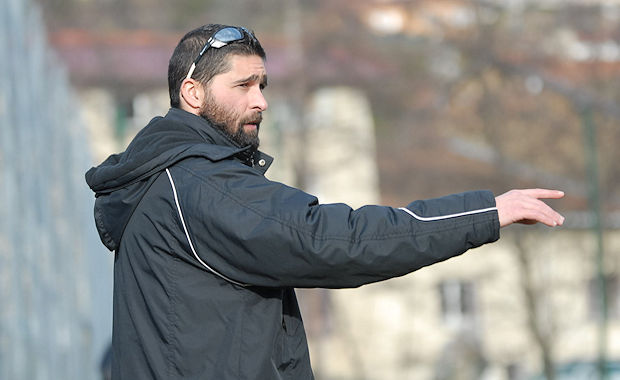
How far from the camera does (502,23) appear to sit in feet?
72.5

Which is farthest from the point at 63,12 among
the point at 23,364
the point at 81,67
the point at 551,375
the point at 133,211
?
the point at 133,211

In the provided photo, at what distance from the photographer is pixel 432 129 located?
2270 centimetres

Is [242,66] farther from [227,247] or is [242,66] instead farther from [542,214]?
[542,214]

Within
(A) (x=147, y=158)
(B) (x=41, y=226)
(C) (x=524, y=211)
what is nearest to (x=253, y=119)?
(A) (x=147, y=158)

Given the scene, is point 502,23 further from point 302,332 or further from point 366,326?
point 302,332

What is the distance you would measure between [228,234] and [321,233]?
233mm

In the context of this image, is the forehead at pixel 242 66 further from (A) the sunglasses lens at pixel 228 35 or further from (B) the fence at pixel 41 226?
(B) the fence at pixel 41 226

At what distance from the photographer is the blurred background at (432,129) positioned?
62.6 feet

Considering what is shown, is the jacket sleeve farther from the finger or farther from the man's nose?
the man's nose

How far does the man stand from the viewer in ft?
9.52

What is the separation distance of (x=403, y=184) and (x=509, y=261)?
2.72 metres

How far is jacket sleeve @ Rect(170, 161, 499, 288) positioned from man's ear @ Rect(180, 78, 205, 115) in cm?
39

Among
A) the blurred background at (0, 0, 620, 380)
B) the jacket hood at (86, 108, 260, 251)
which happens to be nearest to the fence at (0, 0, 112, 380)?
the jacket hood at (86, 108, 260, 251)

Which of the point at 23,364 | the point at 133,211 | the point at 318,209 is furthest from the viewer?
the point at 23,364
